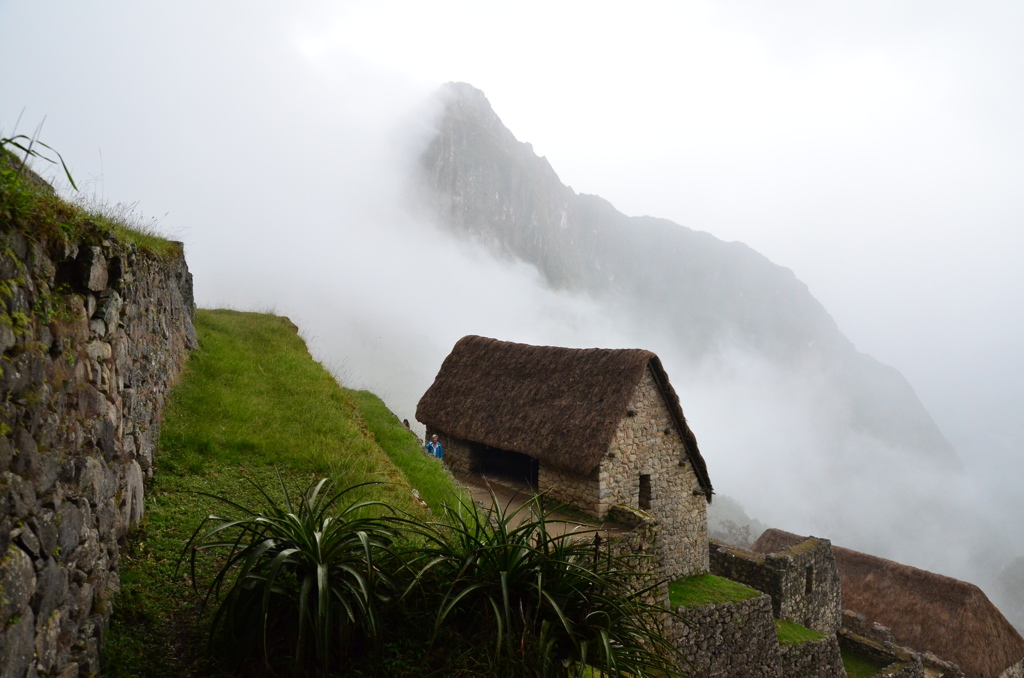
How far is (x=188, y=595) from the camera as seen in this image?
4.98m

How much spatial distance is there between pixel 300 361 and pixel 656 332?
126 metres

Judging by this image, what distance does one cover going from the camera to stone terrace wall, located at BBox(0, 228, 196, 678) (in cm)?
320

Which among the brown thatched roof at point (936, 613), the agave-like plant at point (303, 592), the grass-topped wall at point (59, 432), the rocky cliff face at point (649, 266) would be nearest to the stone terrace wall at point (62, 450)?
the grass-topped wall at point (59, 432)

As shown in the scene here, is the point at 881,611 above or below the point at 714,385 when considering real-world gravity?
below

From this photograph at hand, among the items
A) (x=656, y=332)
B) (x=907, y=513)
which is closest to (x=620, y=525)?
(x=907, y=513)

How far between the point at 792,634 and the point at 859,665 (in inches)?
180

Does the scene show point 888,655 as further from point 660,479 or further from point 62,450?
point 62,450

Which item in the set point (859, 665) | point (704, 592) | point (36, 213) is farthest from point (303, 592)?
point (859, 665)

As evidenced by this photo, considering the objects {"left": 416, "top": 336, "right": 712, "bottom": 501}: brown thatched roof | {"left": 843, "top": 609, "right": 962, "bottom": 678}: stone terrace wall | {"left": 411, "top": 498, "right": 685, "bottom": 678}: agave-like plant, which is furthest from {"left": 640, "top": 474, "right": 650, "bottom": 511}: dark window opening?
{"left": 843, "top": 609, "right": 962, "bottom": 678}: stone terrace wall

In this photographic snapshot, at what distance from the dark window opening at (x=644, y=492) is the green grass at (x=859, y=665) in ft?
31.3

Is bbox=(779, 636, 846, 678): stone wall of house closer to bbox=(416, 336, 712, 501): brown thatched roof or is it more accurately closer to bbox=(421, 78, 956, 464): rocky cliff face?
bbox=(416, 336, 712, 501): brown thatched roof

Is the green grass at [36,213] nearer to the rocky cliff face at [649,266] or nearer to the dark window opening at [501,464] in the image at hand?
the dark window opening at [501,464]

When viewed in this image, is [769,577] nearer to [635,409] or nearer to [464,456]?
[635,409]

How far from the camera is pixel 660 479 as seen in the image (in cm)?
1476
